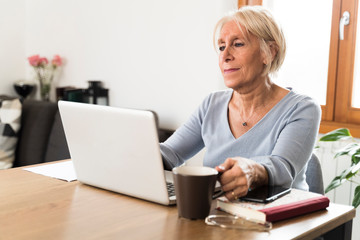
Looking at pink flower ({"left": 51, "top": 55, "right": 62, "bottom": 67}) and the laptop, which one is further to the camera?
pink flower ({"left": 51, "top": 55, "right": 62, "bottom": 67})

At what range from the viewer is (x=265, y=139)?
1.57 m

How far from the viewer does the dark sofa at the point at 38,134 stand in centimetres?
318

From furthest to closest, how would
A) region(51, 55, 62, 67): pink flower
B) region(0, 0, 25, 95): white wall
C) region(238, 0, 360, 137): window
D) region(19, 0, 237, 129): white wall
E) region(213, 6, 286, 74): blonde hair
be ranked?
region(0, 0, 25, 95): white wall → region(51, 55, 62, 67): pink flower → region(19, 0, 237, 129): white wall → region(238, 0, 360, 137): window → region(213, 6, 286, 74): blonde hair

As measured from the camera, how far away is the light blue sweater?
4.43 ft

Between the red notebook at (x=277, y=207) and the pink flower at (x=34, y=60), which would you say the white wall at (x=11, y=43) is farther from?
the red notebook at (x=277, y=207)

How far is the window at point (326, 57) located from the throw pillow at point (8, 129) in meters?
1.58

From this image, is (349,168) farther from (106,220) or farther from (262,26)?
(106,220)

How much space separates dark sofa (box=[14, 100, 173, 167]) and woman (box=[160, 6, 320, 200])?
1.63 metres

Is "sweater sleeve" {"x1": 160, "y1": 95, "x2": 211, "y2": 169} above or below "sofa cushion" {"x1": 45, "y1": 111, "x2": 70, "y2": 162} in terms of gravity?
above

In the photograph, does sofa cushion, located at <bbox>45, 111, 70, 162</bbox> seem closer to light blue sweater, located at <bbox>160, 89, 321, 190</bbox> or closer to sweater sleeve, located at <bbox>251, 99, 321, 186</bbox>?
light blue sweater, located at <bbox>160, 89, 321, 190</bbox>

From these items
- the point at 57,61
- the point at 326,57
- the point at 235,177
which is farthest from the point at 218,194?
the point at 57,61

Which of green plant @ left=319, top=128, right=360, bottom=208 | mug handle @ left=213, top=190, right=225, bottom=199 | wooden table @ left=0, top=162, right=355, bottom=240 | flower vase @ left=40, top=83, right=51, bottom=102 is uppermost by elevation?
mug handle @ left=213, top=190, right=225, bottom=199

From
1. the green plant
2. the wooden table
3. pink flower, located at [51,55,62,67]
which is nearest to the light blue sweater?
the wooden table

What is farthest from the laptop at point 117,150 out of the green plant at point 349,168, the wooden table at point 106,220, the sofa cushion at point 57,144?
the sofa cushion at point 57,144
